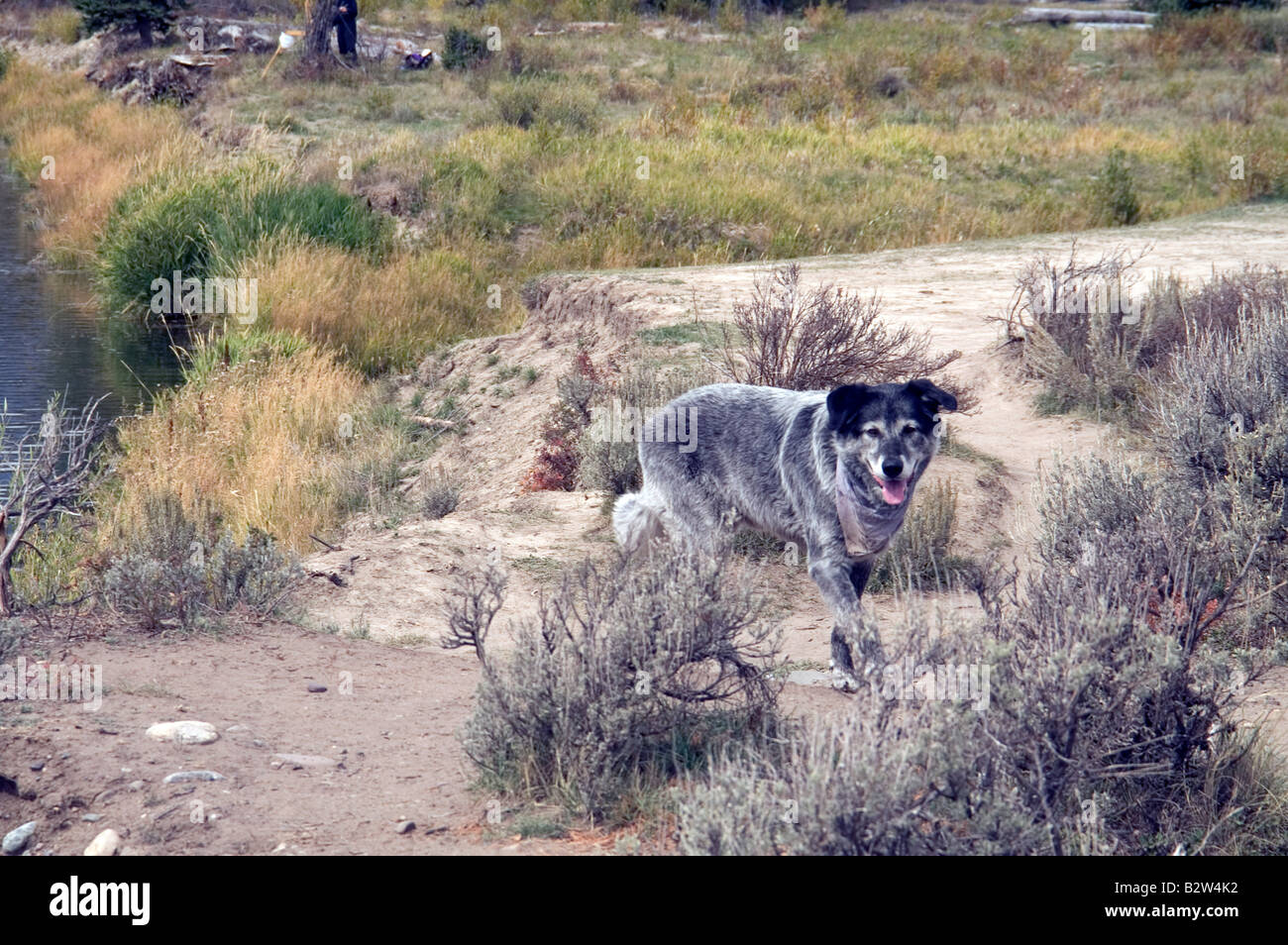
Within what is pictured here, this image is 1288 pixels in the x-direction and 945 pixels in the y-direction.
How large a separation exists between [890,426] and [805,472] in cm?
67

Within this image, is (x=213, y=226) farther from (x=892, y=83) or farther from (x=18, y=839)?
(x=892, y=83)

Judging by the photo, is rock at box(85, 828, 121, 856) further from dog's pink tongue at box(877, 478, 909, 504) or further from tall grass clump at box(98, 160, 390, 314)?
tall grass clump at box(98, 160, 390, 314)

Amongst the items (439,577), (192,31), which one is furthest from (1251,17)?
(439,577)

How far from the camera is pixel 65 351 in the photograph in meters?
16.2

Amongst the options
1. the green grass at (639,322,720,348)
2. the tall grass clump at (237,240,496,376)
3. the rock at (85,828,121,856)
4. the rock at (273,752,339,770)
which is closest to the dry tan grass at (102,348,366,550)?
the tall grass clump at (237,240,496,376)

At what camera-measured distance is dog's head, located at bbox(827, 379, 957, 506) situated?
5.57 metres

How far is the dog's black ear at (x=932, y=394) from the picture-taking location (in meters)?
5.62

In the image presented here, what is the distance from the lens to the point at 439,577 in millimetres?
7785

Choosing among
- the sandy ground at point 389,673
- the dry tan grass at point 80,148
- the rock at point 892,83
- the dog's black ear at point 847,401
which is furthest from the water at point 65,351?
the rock at point 892,83

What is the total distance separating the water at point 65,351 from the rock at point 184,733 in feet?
24.1

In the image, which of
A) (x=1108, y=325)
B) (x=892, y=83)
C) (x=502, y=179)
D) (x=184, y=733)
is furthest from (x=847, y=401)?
(x=892, y=83)

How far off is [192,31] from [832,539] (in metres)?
32.0

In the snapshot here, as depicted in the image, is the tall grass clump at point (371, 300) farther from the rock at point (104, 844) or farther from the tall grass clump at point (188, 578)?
the rock at point (104, 844)

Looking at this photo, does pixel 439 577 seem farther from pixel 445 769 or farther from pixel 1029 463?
pixel 1029 463
